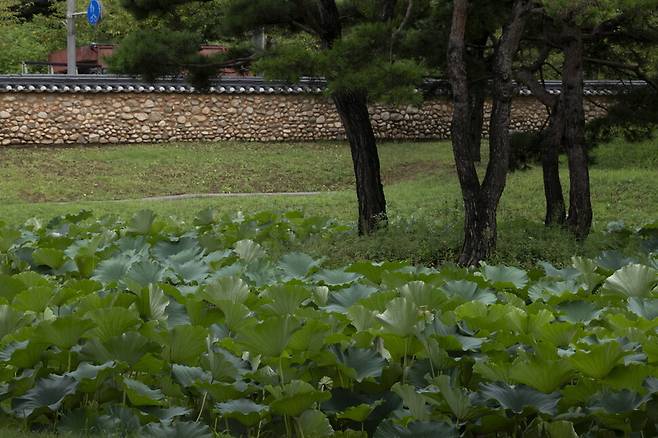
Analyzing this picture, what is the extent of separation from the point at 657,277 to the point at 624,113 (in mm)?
7699

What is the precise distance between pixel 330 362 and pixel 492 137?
220 inches

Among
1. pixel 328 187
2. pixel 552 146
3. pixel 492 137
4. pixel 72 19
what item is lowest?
pixel 328 187

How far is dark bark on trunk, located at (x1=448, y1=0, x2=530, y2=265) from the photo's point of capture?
8781 millimetres

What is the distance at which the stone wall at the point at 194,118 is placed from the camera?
2122 cm

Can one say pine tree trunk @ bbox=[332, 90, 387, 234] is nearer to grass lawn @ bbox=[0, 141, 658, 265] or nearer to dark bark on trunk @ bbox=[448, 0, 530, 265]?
grass lawn @ bbox=[0, 141, 658, 265]

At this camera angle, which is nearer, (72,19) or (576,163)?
(576,163)

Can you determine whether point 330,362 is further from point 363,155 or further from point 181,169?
point 181,169

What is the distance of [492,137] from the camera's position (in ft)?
29.3

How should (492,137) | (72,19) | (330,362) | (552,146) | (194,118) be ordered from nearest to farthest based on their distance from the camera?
1. (330,362)
2. (492,137)
3. (552,146)
4. (194,118)
5. (72,19)

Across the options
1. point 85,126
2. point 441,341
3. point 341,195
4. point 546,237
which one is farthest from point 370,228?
point 85,126

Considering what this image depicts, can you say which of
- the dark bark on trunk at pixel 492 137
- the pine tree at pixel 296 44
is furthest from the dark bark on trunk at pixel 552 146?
the dark bark on trunk at pixel 492 137

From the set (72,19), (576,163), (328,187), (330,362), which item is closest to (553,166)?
(576,163)

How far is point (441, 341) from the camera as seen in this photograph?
3707 millimetres

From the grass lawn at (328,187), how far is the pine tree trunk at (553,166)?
0.32m
